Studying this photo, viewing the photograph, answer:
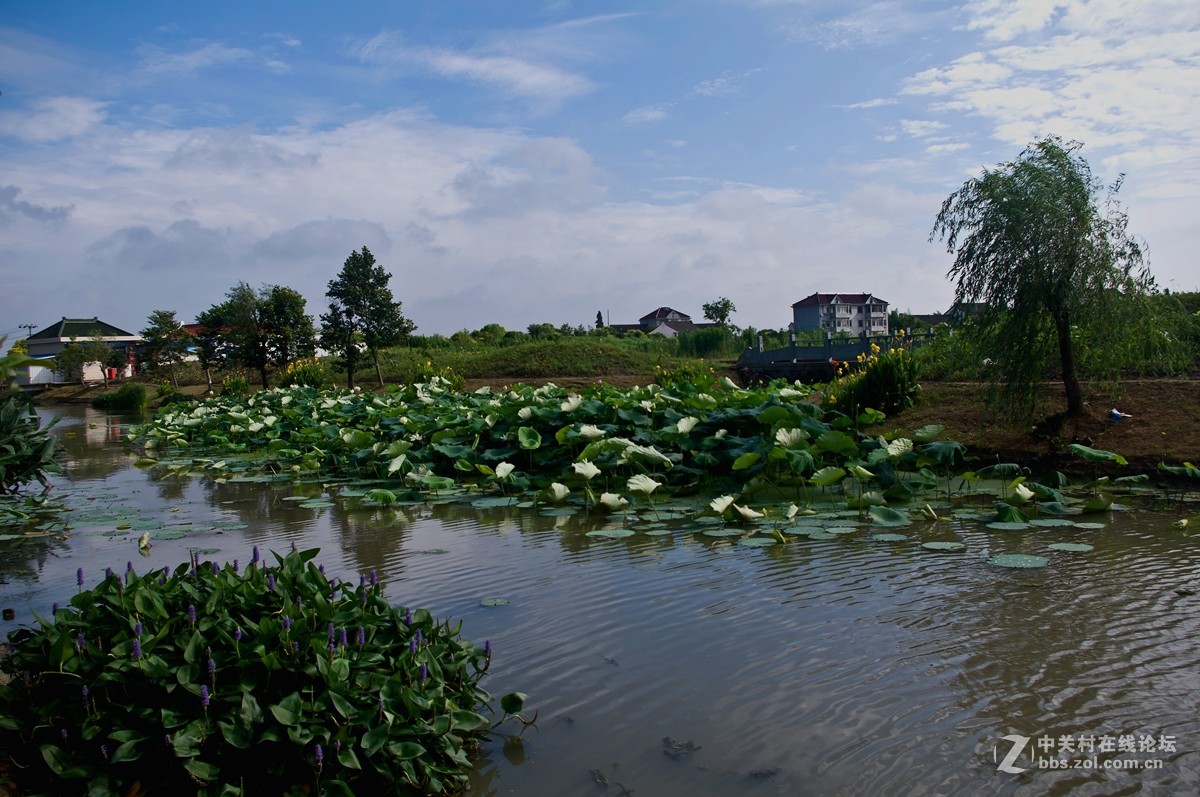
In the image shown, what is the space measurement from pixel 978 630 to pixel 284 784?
3096mm

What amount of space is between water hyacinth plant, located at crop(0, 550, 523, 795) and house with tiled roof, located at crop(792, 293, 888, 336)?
220ft

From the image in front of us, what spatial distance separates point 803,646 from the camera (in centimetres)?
387

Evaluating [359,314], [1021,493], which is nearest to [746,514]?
[1021,493]

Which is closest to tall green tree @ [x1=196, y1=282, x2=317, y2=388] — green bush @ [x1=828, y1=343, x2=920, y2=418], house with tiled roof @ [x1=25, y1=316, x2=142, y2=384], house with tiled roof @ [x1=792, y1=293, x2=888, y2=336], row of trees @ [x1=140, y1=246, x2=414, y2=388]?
row of trees @ [x1=140, y1=246, x2=414, y2=388]

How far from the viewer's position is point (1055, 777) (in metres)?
2.70

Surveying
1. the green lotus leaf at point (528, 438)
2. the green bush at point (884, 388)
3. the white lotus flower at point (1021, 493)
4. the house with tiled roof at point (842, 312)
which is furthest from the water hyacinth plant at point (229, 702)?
the house with tiled roof at point (842, 312)

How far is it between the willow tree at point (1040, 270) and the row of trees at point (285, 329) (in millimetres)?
19491

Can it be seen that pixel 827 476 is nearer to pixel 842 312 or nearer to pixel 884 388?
A: pixel 884 388

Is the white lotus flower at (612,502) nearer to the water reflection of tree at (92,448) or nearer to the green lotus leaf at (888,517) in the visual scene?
the green lotus leaf at (888,517)

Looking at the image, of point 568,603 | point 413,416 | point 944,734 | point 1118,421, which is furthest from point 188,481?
point 1118,421

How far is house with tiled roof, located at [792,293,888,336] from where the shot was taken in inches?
2692

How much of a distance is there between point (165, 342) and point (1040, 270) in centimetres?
3230

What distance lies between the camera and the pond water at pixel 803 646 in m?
2.82

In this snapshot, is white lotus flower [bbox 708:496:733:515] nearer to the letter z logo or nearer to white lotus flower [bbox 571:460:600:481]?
white lotus flower [bbox 571:460:600:481]
